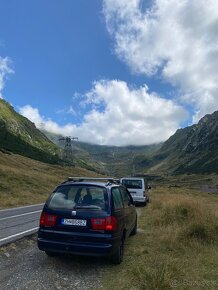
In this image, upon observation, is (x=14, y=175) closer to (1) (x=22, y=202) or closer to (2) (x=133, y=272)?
(1) (x=22, y=202)

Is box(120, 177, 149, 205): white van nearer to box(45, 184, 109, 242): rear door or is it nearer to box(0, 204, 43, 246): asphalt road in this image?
box(0, 204, 43, 246): asphalt road

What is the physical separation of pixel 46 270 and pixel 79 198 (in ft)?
6.09

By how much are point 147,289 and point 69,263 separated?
2638 millimetres

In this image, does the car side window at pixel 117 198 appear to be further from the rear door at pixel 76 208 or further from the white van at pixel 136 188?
Result: the white van at pixel 136 188

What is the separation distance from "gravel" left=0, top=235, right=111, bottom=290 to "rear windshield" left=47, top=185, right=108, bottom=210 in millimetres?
1307

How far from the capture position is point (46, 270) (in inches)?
308

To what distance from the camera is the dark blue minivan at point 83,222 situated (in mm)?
7898

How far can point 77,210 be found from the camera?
825 cm

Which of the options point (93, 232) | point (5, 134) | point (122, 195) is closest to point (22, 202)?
point (122, 195)

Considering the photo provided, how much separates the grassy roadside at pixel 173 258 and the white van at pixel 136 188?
37.1ft

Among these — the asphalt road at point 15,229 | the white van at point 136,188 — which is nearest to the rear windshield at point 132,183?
the white van at point 136,188

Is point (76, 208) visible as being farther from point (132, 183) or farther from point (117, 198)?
point (132, 183)

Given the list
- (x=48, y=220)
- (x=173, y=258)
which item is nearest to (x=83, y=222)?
(x=48, y=220)

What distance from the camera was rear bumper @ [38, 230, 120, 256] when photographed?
7.81 m
